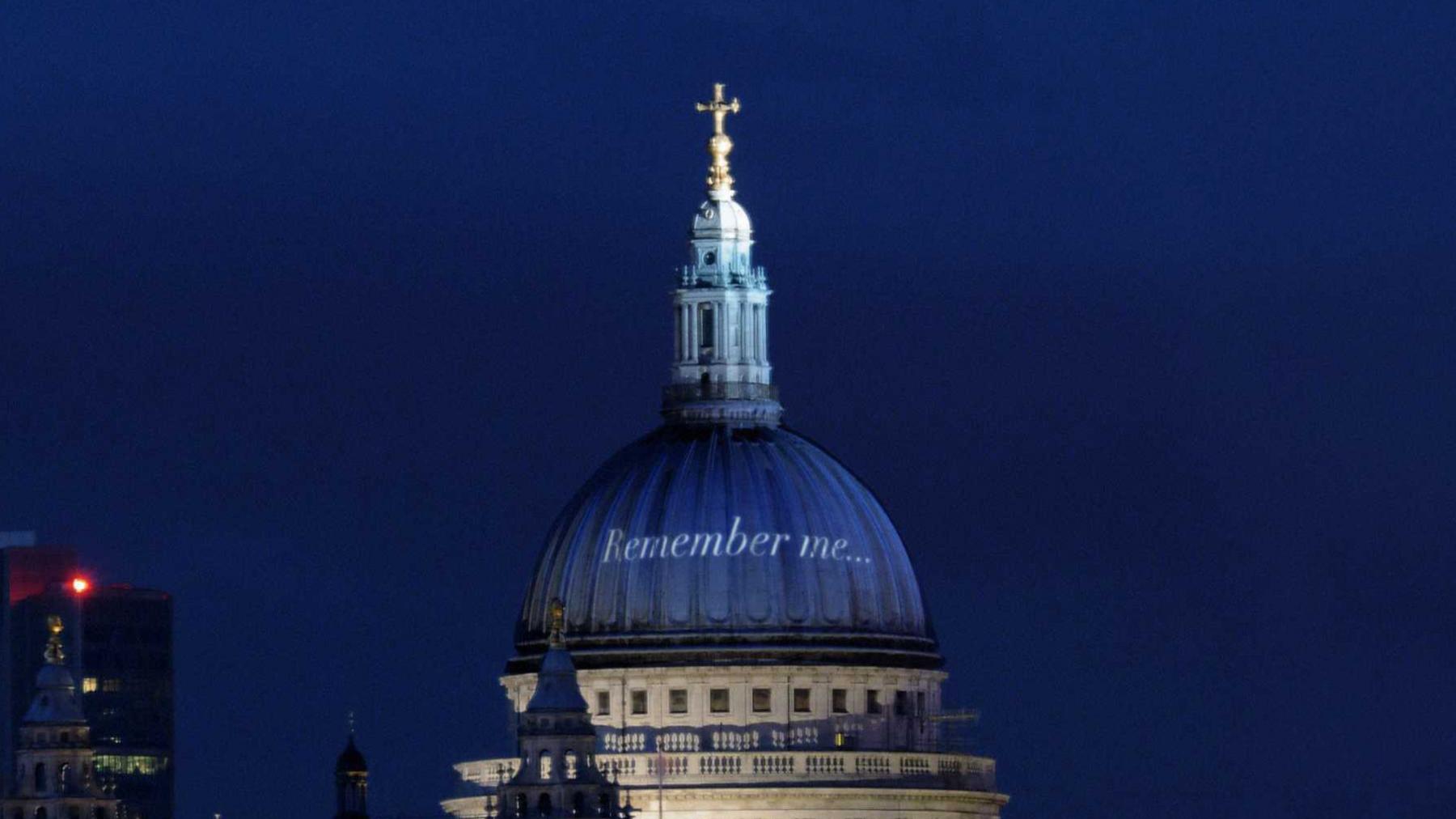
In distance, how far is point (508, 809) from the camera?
189375 mm

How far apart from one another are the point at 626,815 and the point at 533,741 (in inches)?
146

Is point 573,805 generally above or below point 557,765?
below

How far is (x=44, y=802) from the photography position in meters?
200

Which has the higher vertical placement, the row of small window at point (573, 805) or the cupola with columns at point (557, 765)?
the cupola with columns at point (557, 765)

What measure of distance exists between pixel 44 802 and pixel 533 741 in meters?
17.8

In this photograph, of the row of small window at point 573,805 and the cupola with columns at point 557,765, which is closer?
the row of small window at point 573,805

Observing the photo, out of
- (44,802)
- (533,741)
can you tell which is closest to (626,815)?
(533,741)

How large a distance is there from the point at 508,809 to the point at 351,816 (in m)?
10.7

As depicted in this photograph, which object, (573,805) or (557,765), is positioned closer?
(573,805)

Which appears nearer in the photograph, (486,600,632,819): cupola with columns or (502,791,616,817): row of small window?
(502,791,616,817): row of small window

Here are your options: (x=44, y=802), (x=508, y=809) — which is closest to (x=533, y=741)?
(x=508, y=809)

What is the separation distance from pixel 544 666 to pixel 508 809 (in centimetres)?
582

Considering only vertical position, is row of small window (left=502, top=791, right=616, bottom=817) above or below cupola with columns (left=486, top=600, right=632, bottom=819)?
below

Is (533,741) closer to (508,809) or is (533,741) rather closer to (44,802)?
(508,809)
